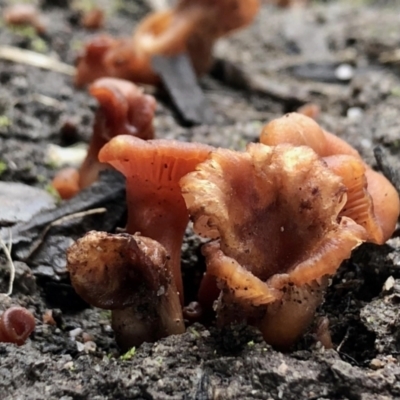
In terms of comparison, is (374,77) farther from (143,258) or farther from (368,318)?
(143,258)

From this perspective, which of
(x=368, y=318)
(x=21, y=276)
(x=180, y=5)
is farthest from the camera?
(x=180, y=5)

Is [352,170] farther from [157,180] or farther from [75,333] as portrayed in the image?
[75,333]

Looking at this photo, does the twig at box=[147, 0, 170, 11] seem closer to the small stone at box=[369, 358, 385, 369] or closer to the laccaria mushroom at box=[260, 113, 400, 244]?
the laccaria mushroom at box=[260, 113, 400, 244]

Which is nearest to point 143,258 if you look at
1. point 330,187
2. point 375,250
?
point 330,187

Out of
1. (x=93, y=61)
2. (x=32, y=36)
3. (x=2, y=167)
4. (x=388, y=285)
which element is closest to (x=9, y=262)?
(x=2, y=167)

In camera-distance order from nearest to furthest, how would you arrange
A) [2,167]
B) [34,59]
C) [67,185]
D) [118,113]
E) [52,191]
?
[118,113]
[67,185]
[52,191]
[2,167]
[34,59]

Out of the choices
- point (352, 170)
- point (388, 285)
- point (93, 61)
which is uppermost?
point (352, 170)

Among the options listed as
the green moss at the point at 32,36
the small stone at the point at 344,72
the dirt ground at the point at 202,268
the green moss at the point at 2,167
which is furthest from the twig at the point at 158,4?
the green moss at the point at 2,167
